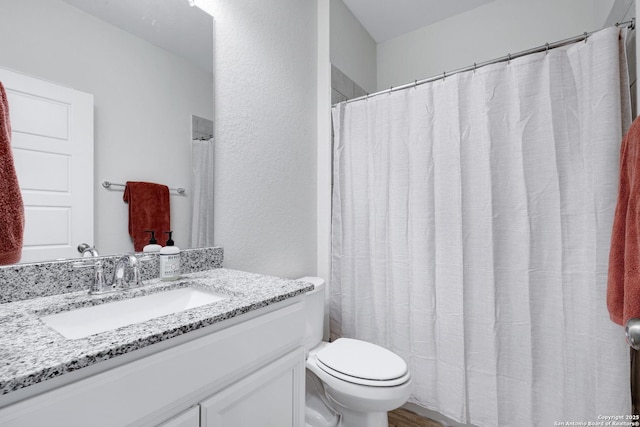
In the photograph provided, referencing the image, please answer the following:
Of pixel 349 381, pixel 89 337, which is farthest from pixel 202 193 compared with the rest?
pixel 349 381

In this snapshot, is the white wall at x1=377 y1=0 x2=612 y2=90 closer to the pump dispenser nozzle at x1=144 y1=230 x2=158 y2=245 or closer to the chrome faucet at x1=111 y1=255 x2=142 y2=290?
the pump dispenser nozzle at x1=144 y1=230 x2=158 y2=245

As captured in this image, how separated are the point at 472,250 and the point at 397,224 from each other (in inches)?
15.6

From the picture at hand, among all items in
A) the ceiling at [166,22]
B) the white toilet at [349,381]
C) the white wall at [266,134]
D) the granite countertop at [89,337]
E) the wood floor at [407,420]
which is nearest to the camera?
the granite countertop at [89,337]

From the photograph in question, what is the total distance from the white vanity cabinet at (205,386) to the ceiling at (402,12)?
2031mm

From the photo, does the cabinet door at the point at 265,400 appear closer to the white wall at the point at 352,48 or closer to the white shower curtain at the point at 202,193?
the white shower curtain at the point at 202,193

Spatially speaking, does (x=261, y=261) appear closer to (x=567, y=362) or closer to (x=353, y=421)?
(x=353, y=421)

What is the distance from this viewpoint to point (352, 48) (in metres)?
2.09

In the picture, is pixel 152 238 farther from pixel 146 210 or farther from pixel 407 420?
pixel 407 420

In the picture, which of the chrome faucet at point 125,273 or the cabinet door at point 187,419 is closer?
the cabinet door at point 187,419

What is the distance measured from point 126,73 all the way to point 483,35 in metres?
2.16

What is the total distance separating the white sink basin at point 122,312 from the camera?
757 mm

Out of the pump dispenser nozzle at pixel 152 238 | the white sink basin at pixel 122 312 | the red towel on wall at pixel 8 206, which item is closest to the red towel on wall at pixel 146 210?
the pump dispenser nozzle at pixel 152 238

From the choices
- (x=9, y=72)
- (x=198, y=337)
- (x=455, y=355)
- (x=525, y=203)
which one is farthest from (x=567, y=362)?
(x=9, y=72)

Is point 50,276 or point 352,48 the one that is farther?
point 352,48
